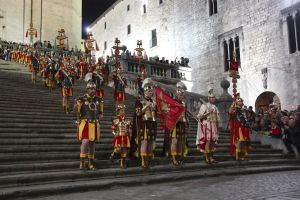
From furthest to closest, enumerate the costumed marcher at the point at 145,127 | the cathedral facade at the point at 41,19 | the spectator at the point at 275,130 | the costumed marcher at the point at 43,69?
the cathedral facade at the point at 41,19, the costumed marcher at the point at 43,69, the spectator at the point at 275,130, the costumed marcher at the point at 145,127

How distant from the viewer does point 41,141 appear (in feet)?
32.3

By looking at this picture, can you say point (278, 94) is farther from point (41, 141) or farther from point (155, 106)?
point (41, 141)

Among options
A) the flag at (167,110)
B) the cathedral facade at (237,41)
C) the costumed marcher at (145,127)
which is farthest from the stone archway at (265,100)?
the costumed marcher at (145,127)

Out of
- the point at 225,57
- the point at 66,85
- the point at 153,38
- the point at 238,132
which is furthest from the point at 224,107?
the point at 153,38

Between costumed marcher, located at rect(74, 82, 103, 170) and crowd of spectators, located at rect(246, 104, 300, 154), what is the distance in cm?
679

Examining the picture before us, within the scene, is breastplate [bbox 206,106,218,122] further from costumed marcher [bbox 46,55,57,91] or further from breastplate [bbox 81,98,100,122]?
costumed marcher [bbox 46,55,57,91]

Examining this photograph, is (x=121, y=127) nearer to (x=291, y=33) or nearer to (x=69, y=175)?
(x=69, y=175)

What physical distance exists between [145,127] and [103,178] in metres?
1.78

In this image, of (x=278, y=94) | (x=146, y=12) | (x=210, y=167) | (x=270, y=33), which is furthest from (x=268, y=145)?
(x=146, y=12)

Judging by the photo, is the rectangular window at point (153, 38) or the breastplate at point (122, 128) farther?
the rectangular window at point (153, 38)

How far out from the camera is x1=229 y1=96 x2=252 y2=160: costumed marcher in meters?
11.3

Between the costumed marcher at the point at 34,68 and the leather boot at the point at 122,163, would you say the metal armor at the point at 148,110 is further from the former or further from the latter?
the costumed marcher at the point at 34,68

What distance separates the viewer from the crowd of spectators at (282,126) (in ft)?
42.3

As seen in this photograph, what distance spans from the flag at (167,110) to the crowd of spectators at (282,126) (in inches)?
179
